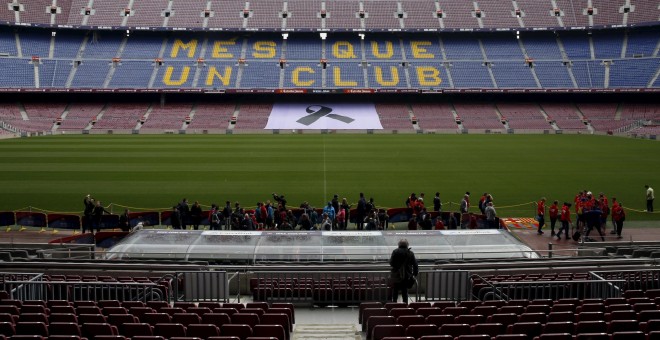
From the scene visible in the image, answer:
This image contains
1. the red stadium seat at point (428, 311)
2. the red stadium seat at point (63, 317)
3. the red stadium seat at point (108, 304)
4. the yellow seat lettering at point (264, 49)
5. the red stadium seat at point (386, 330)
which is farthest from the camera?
the yellow seat lettering at point (264, 49)

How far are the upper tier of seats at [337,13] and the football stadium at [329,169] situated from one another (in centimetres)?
32

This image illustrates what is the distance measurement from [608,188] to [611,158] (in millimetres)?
12711

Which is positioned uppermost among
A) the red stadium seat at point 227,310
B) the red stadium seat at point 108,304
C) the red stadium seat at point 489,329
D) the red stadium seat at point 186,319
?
the red stadium seat at point 489,329

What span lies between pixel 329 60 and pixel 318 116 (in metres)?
11.9

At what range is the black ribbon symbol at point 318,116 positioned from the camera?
212 feet

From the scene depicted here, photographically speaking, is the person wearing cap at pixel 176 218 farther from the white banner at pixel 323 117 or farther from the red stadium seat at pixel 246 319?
the white banner at pixel 323 117

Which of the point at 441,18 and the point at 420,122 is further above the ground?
the point at 441,18

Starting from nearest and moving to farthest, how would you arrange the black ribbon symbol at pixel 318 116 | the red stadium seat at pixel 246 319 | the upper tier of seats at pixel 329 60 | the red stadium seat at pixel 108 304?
the red stadium seat at pixel 246 319 < the red stadium seat at pixel 108 304 < the black ribbon symbol at pixel 318 116 < the upper tier of seats at pixel 329 60

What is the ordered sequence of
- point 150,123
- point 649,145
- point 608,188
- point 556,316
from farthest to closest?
point 150,123 → point 649,145 → point 608,188 → point 556,316

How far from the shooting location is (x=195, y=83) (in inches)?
2726

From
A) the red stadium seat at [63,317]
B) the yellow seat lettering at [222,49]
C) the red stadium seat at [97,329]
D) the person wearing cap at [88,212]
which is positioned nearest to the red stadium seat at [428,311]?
the red stadium seat at [97,329]

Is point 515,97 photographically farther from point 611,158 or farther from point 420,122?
point 611,158

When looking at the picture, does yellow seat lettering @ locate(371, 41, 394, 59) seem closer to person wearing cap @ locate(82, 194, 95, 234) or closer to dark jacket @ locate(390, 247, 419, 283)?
person wearing cap @ locate(82, 194, 95, 234)

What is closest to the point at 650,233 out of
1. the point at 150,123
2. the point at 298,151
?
the point at 298,151
